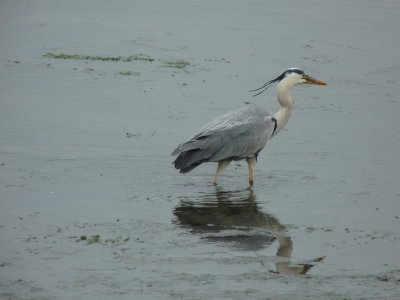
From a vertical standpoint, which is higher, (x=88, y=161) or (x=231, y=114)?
(x=231, y=114)

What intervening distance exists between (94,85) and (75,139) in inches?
142

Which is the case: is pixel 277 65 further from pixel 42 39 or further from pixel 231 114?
pixel 231 114

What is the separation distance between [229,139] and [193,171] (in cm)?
94

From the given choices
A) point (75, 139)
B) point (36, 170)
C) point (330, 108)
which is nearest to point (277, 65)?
point (330, 108)

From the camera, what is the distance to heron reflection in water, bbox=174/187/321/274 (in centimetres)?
1023

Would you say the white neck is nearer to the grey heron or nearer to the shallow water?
the grey heron

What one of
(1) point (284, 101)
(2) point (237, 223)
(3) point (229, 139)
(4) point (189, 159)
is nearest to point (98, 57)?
(1) point (284, 101)

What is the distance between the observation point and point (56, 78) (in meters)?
18.5

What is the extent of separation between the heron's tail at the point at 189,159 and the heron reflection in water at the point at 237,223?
45cm

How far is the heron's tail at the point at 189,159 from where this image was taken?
1264 centimetres

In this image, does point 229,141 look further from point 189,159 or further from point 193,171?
point 193,171

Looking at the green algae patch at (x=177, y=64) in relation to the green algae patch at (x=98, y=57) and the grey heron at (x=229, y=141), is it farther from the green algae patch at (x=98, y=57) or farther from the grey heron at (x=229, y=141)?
the grey heron at (x=229, y=141)

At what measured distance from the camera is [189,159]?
12.7m

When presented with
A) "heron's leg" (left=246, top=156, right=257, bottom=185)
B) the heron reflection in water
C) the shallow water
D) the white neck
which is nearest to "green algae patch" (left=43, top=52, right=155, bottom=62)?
the shallow water
